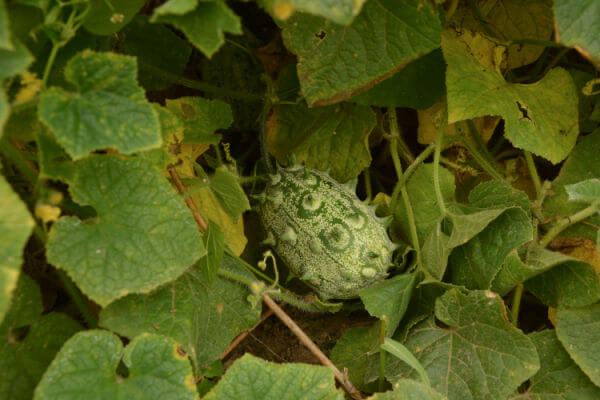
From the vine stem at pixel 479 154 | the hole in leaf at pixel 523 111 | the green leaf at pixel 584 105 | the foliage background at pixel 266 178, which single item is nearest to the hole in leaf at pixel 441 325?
the foliage background at pixel 266 178

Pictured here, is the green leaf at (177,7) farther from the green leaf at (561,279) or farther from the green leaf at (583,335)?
the green leaf at (583,335)

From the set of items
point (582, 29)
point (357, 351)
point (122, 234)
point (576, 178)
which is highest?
point (582, 29)

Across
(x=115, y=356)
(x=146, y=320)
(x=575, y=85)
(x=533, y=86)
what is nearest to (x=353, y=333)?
(x=146, y=320)

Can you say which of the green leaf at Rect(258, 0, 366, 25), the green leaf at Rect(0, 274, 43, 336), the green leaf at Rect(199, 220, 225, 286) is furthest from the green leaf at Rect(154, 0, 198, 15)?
the green leaf at Rect(0, 274, 43, 336)

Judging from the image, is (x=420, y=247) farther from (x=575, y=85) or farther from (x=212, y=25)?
(x=212, y=25)

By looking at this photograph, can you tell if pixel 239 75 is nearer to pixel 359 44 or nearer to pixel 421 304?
pixel 359 44

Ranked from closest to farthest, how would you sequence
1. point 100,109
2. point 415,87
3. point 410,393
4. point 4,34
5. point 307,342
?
point 4,34 → point 100,109 → point 410,393 → point 307,342 → point 415,87

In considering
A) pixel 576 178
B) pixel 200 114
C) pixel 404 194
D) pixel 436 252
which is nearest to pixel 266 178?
pixel 200 114
